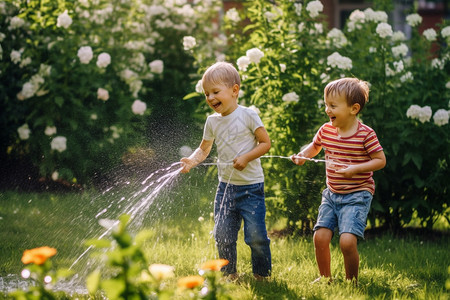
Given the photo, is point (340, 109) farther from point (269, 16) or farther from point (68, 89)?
point (68, 89)

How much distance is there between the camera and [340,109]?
3.07 m

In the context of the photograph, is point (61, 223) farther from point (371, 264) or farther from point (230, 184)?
point (371, 264)

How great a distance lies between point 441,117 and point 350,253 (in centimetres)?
149

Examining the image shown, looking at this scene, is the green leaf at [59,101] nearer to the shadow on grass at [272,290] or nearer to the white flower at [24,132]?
the white flower at [24,132]

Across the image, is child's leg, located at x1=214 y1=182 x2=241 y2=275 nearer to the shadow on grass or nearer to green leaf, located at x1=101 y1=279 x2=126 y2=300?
the shadow on grass

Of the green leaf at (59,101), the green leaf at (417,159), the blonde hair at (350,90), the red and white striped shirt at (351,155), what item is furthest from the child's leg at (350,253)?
the green leaf at (59,101)

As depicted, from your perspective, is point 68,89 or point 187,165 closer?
point 187,165

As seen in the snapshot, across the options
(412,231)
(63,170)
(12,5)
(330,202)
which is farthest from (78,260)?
(12,5)

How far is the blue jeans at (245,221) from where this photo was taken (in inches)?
124

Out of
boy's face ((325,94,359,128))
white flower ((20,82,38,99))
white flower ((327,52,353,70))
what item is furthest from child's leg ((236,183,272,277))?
white flower ((20,82,38,99))

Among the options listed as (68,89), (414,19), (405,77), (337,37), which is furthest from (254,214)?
(68,89)

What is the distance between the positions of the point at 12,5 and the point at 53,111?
1.18m

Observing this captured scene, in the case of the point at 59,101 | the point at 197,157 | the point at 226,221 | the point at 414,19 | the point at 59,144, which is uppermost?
the point at 414,19

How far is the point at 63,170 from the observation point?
5629 mm
